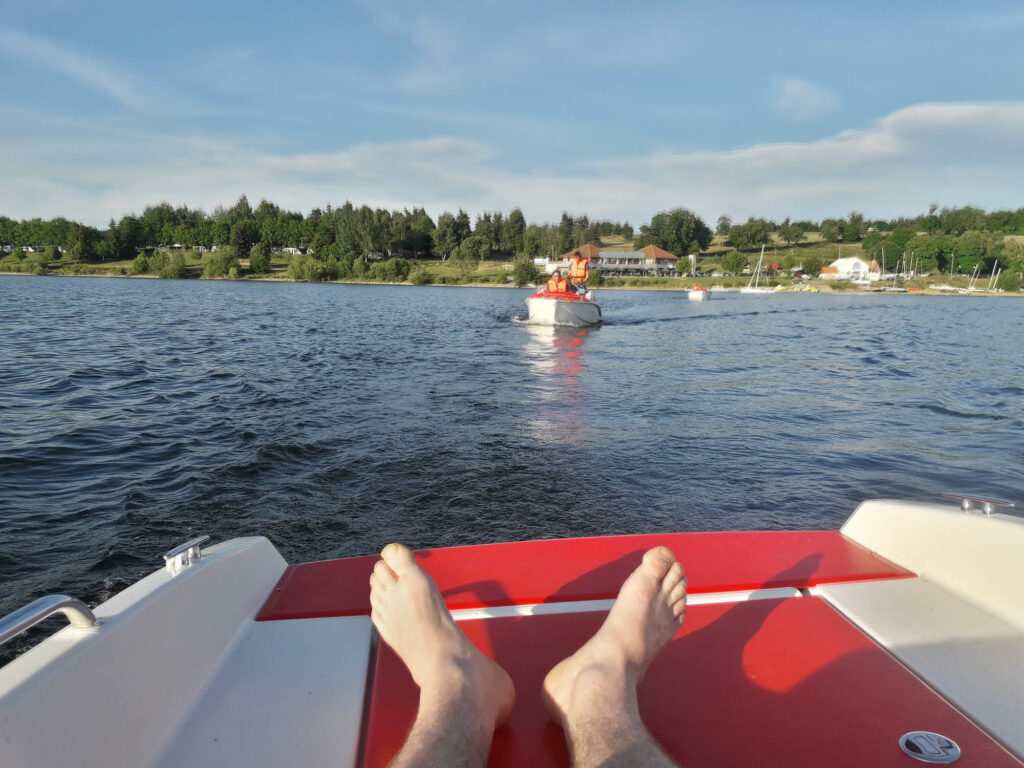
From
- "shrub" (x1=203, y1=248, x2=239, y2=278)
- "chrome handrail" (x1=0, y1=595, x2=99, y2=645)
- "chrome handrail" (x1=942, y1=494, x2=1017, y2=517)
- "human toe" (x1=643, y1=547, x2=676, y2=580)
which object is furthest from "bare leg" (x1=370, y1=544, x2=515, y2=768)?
"shrub" (x1=203, y1=248, x2=239, y2=278)

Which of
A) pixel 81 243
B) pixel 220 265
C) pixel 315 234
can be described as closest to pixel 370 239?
pixel 315 234

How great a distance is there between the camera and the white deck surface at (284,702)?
53.7 inches

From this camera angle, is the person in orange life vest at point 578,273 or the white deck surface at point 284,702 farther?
the person in orange life vest at point 578,273

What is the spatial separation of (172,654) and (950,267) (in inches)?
4558

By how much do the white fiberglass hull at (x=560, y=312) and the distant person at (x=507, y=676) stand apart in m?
17.4

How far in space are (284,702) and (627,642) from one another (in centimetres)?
89

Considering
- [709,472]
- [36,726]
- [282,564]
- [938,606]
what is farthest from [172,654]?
[709,472]

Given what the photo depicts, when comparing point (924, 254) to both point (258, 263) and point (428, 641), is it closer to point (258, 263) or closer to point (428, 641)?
point (258, 263)

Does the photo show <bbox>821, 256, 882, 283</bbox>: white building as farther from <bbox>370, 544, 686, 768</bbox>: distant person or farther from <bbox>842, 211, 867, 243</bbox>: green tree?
<bbox>370, 544, 686, 768</bbox>: distant person

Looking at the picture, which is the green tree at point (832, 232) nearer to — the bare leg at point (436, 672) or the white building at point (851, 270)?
the white building at point (851, 270)

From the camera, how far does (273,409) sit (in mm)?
7961

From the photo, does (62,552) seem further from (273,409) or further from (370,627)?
(273,409)

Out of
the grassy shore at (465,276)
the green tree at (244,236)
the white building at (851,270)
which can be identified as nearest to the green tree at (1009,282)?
the grassy shore at (465,276)

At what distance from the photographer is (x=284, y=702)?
5.03 feet
